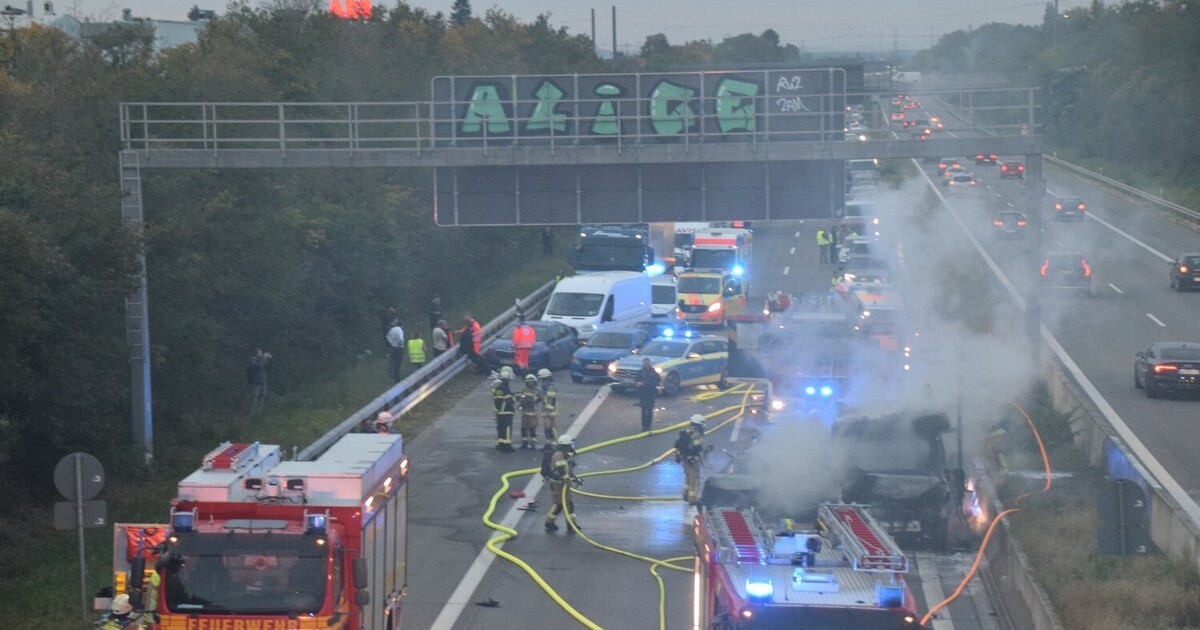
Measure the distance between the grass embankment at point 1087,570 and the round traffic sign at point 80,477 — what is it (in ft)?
33.2

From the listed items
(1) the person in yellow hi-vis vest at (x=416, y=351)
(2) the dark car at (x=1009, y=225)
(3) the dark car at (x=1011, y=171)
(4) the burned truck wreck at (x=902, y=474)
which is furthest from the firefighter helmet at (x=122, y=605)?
(3) the dark car at (x=1011, y=171)

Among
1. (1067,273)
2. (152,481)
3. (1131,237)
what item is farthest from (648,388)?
(1131,237)

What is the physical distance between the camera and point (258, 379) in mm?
28562

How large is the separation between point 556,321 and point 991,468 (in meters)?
17.3

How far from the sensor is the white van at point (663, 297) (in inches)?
1775

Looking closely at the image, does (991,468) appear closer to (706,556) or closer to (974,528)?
(974,528)

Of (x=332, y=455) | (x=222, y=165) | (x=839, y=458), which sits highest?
(x=222, y=165)

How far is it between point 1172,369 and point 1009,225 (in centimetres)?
2938

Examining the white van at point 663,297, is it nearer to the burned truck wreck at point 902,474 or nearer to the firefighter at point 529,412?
the firefighter at point 529,412

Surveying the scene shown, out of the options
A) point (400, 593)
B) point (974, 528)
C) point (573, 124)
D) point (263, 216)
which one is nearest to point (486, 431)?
point (573, 124)

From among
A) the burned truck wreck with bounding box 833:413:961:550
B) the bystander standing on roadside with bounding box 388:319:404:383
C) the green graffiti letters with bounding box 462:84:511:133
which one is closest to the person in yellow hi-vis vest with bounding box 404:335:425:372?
the bystander standing on roadside with bounding box 388:319:404:383

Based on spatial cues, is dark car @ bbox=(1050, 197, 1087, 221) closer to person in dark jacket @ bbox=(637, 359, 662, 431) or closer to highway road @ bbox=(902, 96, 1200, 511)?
highway road @ bbox=(902, 96, 1200, 511)

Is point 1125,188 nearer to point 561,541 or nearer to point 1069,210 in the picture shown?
point 1069,210

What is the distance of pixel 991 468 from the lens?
23.4 meters
